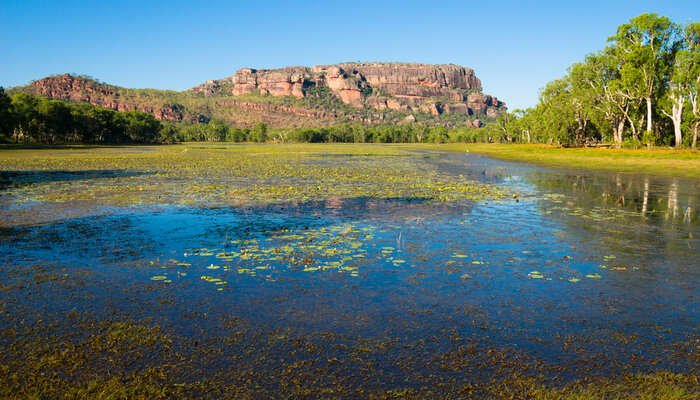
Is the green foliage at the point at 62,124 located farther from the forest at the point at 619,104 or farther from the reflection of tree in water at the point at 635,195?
the reflection of tree in water at the point at 635,195

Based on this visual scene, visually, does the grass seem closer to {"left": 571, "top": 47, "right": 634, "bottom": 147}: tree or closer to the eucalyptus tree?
the eucalyptus tree

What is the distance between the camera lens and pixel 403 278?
8828 mm

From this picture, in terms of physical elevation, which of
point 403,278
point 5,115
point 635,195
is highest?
point 5,115

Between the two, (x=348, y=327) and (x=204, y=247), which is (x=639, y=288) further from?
(x=204, y=247)

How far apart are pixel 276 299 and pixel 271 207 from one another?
10175mm

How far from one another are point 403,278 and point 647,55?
65.1m

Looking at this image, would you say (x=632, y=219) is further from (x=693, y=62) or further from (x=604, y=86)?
(x=604, y=86)

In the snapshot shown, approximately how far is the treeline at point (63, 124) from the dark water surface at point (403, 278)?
3587 inches

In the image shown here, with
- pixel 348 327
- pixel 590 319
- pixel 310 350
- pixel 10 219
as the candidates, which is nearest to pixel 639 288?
pixel 590 319

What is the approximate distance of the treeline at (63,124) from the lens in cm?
8994

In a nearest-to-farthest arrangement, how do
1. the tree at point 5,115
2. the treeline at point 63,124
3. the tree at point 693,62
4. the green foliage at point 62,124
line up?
the tree at point 693,62
the tree at point 5,115
the treeline at point 63,124
the green foliage at point 62,124

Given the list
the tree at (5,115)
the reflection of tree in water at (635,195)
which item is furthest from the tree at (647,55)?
the tree at (5,115)

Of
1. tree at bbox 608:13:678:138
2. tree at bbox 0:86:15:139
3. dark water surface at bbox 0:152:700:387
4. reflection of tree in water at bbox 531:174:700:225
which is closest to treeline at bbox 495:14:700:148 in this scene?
tree at bbox 608:13:678:138

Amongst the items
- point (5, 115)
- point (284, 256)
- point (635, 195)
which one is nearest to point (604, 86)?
point (635, 195)
